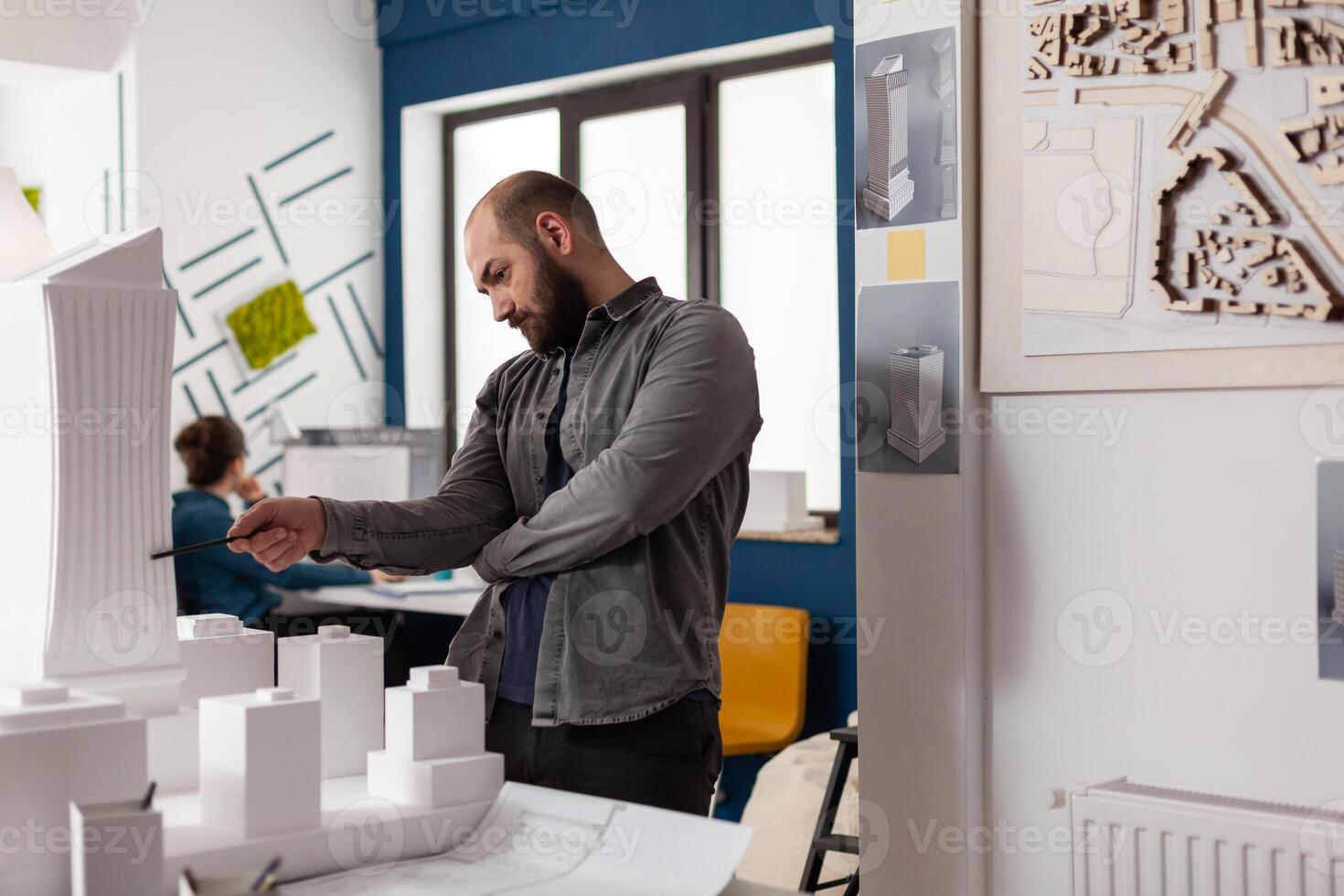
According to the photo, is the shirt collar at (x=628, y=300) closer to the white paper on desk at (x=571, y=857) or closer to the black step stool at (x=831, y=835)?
the white paper on desk at (x=571, y=857)

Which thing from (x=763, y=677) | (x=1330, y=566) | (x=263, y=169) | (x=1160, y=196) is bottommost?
(x=763, y=677)

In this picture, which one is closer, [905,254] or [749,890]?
[749,890]

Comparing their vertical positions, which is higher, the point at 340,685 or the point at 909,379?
the point at 909,379

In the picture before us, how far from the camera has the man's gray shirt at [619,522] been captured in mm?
1608

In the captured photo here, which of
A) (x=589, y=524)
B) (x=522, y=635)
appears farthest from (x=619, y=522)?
(x=522, y=635)

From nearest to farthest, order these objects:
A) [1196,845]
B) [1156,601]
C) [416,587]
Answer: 1. [1196,845]
2. [1156,601]
3. [416,587]

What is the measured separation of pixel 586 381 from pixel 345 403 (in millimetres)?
3535

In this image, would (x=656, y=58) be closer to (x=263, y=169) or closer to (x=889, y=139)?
(x=263, y=169)

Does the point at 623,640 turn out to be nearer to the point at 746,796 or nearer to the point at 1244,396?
the point at 1244,396

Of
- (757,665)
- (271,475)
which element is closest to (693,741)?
(757,665)

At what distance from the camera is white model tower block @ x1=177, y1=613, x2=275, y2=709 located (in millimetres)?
1564

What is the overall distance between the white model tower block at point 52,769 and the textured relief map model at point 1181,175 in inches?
48.9

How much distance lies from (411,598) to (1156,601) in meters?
2.64

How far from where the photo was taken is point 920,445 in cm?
194
